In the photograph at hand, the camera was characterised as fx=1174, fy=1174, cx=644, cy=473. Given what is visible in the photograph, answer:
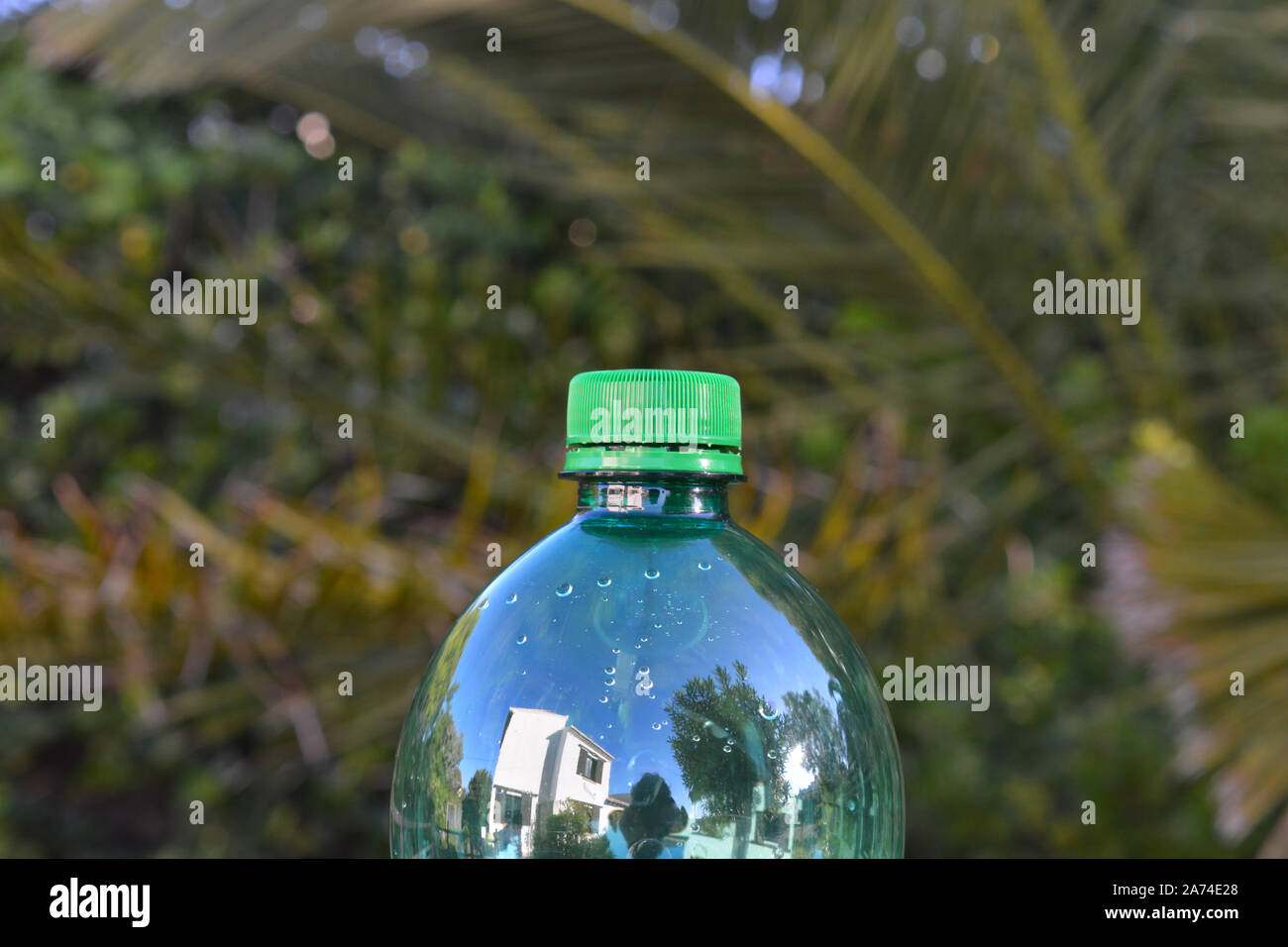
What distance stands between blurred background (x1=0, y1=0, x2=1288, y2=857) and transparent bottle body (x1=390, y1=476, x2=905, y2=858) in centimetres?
125

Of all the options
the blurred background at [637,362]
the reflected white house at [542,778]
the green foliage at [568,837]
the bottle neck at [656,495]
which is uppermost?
the blurred background at [637,362]

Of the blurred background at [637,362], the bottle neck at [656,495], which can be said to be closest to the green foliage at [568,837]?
the bottle neck at [656,495]

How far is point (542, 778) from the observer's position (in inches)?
29.7

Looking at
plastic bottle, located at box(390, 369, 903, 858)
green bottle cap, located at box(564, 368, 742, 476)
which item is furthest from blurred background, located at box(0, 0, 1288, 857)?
green bottle cap, located at box(564, 368, 742, 476)

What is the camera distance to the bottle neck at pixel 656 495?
0.84 m

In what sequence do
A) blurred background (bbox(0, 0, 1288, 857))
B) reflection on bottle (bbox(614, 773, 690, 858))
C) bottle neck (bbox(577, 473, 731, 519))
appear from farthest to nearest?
blurred background (bbox(0, 0, 1288, 857)) < bottle neck (bbox(577, 473, 731, 519)) < reflection on bottle (bbox(614, 773, 690, 858))

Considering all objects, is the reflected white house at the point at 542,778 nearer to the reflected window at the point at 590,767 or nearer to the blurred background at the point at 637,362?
the reflected window at the point at 590,767

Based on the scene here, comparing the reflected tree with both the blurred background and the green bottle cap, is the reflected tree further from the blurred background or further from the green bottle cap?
the blurred background

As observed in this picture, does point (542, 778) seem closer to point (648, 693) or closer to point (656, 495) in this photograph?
point (648, 693)

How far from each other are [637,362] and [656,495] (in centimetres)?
269

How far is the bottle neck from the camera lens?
33.2 inches

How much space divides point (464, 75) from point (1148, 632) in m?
1.89

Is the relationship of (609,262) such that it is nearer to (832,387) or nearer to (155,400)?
(832,387)
